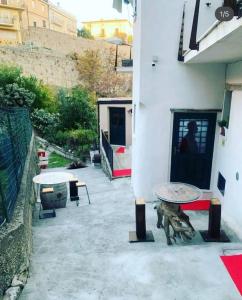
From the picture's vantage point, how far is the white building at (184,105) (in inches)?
236

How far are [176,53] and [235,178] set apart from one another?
335 centimetres

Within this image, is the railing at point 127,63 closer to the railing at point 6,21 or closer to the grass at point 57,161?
the grass at point 57,161

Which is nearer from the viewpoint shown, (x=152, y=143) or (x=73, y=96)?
(x=152, y=143)

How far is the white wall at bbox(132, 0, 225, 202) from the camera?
628cm

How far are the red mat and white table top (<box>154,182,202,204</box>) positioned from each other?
1.20m

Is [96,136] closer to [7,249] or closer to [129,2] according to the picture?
[129,2]

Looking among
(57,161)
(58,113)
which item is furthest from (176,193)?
(58,113)

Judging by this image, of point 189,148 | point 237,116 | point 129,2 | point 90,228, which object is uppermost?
point 129,2

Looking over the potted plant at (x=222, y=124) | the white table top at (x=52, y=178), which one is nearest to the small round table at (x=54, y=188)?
the white table top at (x=52, y=178)

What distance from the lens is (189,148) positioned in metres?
7.05

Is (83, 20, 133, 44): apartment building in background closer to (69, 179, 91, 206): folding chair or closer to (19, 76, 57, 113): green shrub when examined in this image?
(19, 76, 57, 113): green shrub

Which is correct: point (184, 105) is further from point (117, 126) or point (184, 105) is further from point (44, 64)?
point (44, 64)

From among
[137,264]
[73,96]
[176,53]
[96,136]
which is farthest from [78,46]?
[137,264]

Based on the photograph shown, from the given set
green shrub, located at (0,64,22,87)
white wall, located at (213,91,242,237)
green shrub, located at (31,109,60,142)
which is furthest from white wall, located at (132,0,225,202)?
green shrub, located at (0,64,22,87)
